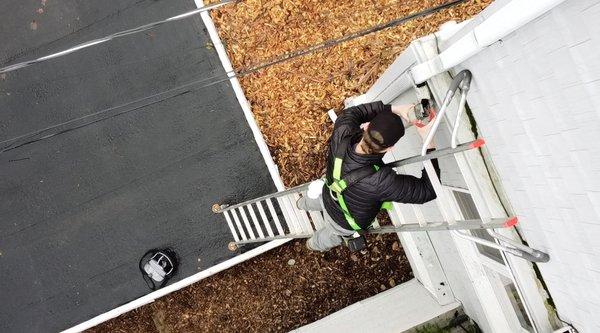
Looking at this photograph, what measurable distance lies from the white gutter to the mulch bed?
3853mm

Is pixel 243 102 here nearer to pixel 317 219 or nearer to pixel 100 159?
pixel 317 219

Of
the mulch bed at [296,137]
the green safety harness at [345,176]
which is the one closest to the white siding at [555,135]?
the green safety harness at [345,176]

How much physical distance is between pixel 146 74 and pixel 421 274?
5.53 m

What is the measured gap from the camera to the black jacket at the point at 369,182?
443cm

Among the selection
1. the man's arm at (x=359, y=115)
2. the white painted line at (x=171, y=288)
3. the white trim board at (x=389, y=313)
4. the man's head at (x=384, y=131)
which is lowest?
the white trim board at (x=389, y=313)

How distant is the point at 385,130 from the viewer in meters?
4.13

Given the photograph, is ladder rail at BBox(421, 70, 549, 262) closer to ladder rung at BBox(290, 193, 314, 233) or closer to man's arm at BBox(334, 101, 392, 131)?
man's arm at BBox(334, 101, 392, 131)

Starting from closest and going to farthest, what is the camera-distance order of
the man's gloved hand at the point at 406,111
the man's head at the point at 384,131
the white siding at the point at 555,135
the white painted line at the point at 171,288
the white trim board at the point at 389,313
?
the white siding at the point at 555,135, the man's head at the point at 384,131, the man's gloved hand at the point at 406,111, the white trim board at the point at 389,313, the white painted line at the point at 171,288

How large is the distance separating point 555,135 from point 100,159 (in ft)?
22.8

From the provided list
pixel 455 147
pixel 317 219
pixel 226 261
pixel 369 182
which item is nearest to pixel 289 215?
pixel 317 219

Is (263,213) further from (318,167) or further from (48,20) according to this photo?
(48,20)

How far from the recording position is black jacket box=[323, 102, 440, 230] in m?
4.43

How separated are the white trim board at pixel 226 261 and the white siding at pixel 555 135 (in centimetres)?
447

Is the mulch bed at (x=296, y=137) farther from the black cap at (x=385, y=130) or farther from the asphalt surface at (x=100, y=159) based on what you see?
the black cap at (x=385, y=130)
